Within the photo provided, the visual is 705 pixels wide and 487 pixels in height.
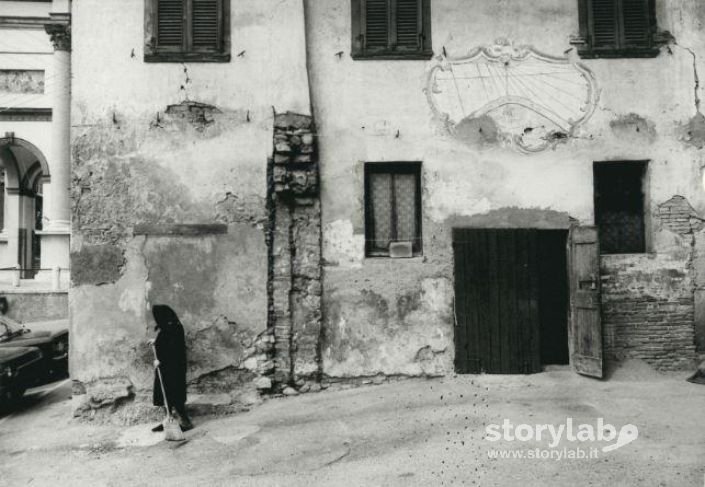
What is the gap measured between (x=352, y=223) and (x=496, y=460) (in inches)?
148

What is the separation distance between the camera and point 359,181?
24.4 feet

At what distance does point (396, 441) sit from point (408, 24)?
5.88 meters

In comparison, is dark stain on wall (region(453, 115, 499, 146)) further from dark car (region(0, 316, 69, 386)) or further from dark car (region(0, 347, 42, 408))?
dark car (region(0, 316, 69, 386))

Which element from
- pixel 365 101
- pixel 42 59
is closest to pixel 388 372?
pixel 365 101

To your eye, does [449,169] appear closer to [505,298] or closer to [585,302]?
[505,298]

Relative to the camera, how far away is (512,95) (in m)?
7.53

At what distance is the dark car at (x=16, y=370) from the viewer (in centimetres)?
725

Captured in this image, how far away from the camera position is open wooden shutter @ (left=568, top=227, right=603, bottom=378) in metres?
7.07

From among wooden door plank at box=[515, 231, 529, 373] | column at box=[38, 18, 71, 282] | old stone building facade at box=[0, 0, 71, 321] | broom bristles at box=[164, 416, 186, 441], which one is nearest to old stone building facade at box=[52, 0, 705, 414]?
wooden door plank at box=[515, 231, 529, 373]

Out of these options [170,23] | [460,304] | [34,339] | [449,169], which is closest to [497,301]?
[460,304]

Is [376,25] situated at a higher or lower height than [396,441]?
higher

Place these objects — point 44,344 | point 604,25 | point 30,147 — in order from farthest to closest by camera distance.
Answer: point 30,147 → point 44,344 → point 604,25

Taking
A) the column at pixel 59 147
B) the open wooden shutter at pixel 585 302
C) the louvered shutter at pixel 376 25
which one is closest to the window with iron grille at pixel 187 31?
the louvered shutter at pixel 376 25

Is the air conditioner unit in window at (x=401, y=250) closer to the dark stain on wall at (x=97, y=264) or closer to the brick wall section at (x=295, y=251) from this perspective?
the brick wall section at (x=295, y=251)
